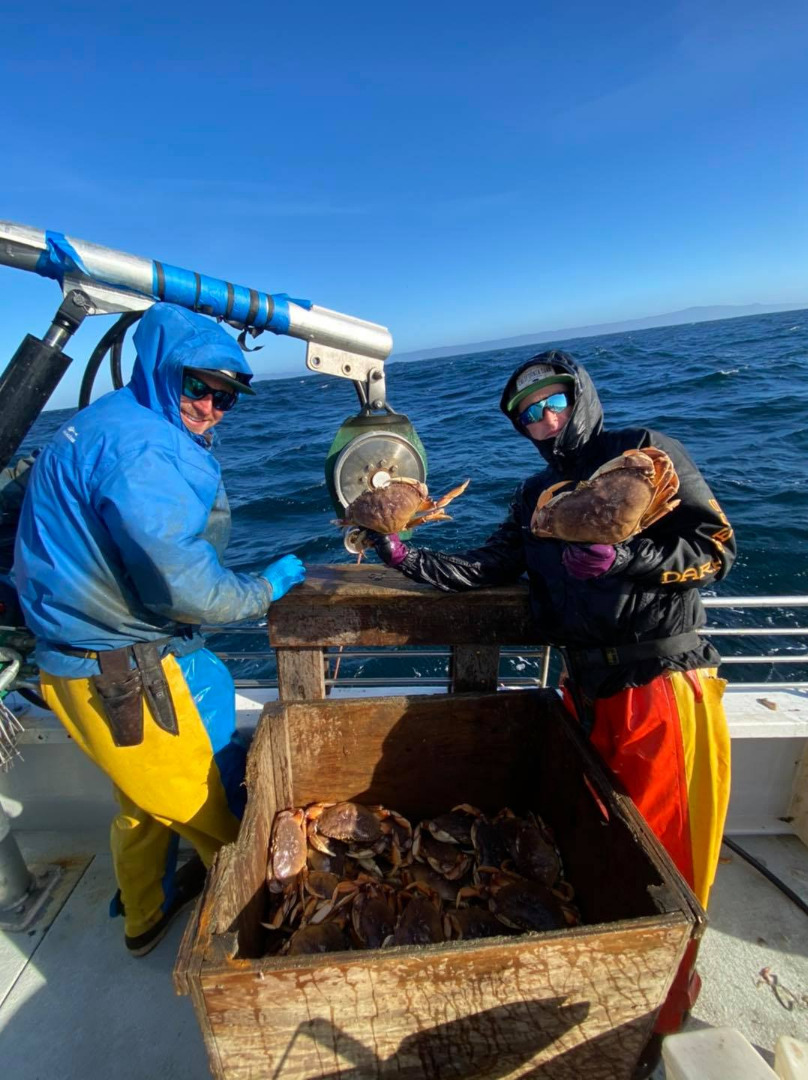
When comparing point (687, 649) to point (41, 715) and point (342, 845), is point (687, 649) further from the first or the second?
point (41, 715)

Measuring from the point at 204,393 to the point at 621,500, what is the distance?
178cm

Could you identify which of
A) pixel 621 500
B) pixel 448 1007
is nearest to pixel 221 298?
pixel 621 500

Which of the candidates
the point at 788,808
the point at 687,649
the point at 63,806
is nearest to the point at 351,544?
the point at 687,649

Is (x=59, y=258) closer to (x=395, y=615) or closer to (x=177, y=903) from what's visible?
(x=395, y=615)

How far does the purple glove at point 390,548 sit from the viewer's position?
2793 mm

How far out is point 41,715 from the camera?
3186 millimetres

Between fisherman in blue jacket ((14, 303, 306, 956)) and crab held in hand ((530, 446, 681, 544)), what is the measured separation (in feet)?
4.64

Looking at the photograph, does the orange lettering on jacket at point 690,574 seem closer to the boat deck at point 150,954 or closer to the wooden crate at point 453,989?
the wooden crate at point 453,989

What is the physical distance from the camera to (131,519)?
198 cm

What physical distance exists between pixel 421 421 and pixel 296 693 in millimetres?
21047

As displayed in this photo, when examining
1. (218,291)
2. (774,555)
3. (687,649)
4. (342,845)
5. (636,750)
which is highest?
(218,291)

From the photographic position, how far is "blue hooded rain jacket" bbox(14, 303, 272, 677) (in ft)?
6.69

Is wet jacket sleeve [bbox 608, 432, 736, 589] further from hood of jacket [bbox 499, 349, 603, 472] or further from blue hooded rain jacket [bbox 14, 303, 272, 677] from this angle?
blue hooded rain jacket [bbox 14, 303, 272, 677]

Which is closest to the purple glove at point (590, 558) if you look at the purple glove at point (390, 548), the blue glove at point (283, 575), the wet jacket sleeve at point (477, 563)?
the wet jacket sleeve at point (477, 563)
